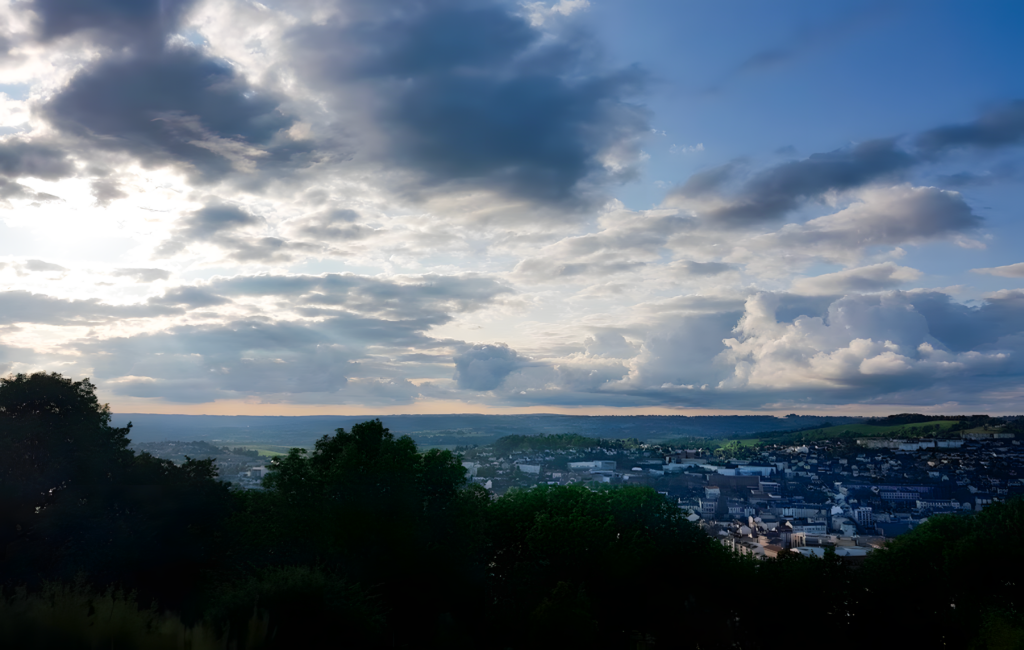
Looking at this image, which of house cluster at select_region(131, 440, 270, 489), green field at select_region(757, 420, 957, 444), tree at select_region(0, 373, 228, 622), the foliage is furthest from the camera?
green field at select_region(757, 420, 957, 444)

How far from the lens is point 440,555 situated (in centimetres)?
2595

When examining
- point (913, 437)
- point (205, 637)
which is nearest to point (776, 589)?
point (205, 637)

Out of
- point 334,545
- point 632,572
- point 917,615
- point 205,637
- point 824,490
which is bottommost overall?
point 824,490

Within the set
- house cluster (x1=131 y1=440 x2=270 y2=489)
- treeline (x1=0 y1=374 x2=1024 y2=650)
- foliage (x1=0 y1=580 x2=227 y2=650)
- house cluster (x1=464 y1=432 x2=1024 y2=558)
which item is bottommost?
house cluster (x1=464 y1=432 x2=1024 y2=558)

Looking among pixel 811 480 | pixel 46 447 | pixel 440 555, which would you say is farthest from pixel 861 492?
pixel 46 447

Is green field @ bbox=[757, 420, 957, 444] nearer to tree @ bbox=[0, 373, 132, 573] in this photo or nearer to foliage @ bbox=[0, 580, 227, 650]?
tree @ bbox=[0, 373, 132, 573]

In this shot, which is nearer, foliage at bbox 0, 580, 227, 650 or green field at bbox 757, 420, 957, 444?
foliage at bbox 0, 580, 227, 650

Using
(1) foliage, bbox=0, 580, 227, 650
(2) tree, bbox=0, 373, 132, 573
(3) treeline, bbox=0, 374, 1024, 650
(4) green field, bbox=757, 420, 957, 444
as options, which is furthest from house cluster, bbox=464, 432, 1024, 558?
(1) foliage, bbox=0, 580, 227, 650

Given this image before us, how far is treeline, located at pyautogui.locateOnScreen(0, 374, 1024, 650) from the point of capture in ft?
77.2

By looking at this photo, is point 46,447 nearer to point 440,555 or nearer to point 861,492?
point 440,555

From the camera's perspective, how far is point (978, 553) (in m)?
29.9

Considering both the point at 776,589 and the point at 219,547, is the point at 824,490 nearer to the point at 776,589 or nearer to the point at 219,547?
the point at 776,589

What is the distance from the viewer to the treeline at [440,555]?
2353 centimetres

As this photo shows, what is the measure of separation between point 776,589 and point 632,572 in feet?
22.4
